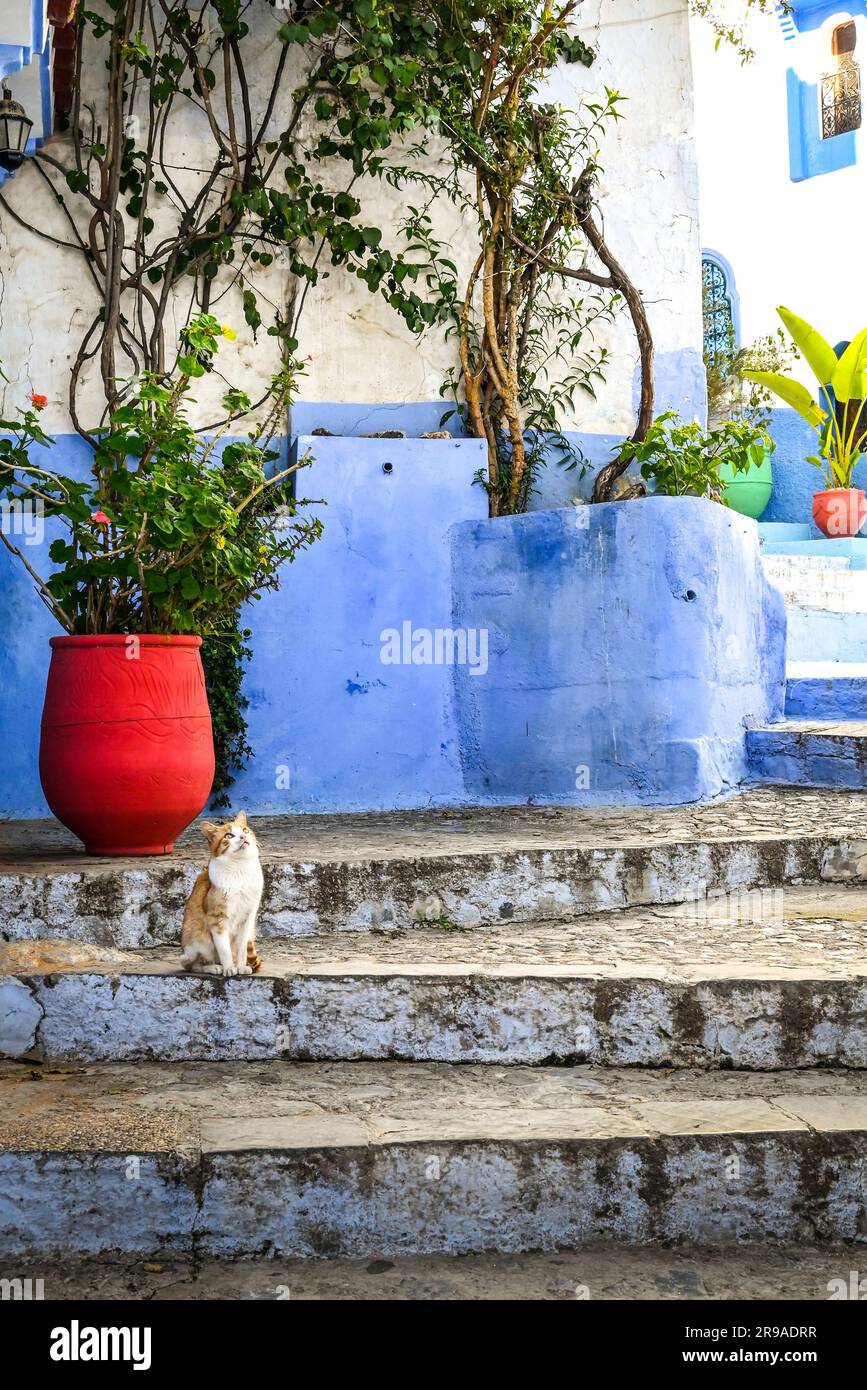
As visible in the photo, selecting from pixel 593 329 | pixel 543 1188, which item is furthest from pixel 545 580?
pixel 543 1188

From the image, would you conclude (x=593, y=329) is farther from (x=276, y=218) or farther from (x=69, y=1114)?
(x=69, y=1114)

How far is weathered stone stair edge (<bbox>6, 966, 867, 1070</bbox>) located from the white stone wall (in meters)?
3.21

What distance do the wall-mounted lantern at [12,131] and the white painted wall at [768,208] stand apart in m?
8.36

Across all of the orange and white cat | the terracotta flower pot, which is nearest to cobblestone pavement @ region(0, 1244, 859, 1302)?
the orange and white cat

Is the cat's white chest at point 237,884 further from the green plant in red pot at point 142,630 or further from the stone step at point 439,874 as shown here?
the green plant in red pot at point 142,630

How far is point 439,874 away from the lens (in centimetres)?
397

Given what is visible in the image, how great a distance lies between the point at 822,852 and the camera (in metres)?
4.27

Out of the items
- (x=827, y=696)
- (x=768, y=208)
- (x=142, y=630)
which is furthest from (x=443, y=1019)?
(x=768, y=208)

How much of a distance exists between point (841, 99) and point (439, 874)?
1160cm

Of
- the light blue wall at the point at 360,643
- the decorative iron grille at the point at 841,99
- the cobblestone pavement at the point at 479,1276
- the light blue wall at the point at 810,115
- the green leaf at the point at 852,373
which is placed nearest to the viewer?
the cobblestone pavement at the point at 479,1276

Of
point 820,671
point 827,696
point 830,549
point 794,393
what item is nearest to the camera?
point 827,696

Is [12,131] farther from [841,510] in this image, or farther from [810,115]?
[810,115]

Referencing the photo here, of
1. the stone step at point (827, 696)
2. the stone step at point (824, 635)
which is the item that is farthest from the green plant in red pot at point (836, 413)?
the stone step at point (827, 696)

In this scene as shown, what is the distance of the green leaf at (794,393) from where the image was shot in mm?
9992
